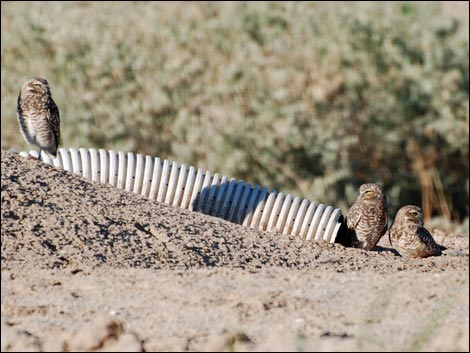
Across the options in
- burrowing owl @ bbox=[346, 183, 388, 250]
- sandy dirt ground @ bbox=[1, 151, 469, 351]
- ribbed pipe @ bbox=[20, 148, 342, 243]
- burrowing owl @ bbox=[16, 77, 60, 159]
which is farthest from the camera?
burrowing owl @ bbox=[16, 77, 60, 159]

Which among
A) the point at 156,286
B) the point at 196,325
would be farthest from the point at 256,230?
the point at 196,325

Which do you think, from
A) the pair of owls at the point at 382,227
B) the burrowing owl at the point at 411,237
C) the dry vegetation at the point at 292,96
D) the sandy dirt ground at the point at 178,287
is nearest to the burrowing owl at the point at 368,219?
the pair of owls at the point at 382,227

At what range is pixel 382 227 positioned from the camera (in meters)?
8.55

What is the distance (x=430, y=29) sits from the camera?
14.0 metres

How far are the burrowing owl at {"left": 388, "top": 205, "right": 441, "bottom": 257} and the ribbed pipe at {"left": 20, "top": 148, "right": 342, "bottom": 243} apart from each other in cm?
52

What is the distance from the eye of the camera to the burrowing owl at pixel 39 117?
906cm

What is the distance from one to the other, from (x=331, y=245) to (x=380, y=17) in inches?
264

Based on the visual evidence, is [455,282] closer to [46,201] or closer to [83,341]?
[83,341]

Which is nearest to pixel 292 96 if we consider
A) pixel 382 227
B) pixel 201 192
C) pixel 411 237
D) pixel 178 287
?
pixel 201 192

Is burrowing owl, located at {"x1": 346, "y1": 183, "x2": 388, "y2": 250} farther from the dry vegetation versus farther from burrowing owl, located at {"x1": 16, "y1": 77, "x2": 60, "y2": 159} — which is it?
the dry vegetation

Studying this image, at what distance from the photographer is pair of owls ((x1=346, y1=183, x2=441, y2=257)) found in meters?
8.28

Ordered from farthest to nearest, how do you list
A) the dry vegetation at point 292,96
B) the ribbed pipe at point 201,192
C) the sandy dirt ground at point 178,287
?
the dry vegetation at point 292,96, the ribbed pipe at point 201,192, the sandy dirt ground at point 178,287

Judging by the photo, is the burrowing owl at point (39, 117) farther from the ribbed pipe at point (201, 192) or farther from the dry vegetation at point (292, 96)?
the dry vegetation at point (292, 96)

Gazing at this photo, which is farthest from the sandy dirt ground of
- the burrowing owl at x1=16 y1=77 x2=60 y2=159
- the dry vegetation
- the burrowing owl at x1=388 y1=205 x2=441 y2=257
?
the dry vegetation
